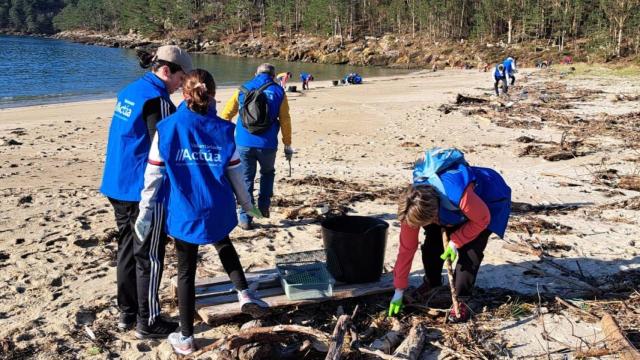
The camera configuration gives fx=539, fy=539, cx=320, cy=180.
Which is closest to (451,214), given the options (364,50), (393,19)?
(364,50)

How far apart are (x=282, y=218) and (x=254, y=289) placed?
254 cm

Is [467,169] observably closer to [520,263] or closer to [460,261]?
[460,261]

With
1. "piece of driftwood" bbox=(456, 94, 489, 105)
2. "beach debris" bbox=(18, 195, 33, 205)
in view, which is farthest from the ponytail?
"piece of driftwood" bbox=(456, 94, 489, 105)

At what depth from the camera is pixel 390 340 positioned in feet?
12.0

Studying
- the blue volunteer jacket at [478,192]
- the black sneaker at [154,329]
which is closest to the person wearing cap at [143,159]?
the black sneaker at [154,329]

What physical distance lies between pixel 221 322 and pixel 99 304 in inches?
44.9

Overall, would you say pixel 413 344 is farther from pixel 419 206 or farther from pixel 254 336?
pixel 254 336

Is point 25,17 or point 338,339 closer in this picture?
point 338,339

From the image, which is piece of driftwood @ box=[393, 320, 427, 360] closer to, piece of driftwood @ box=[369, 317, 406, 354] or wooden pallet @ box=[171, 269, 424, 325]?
piece of driftwood @ box=[369, 317, 406, 354]

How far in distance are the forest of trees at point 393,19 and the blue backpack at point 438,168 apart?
137 feet

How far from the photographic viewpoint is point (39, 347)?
374 cm

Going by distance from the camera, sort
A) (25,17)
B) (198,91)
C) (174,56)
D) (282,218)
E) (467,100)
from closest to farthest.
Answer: (198,91), (174,56), (282,218), (467,100), (25,17)

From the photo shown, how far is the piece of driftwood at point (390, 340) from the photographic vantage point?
3.59 meters

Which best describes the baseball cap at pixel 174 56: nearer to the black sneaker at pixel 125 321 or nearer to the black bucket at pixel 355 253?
the black bucket at pixel 355 253
